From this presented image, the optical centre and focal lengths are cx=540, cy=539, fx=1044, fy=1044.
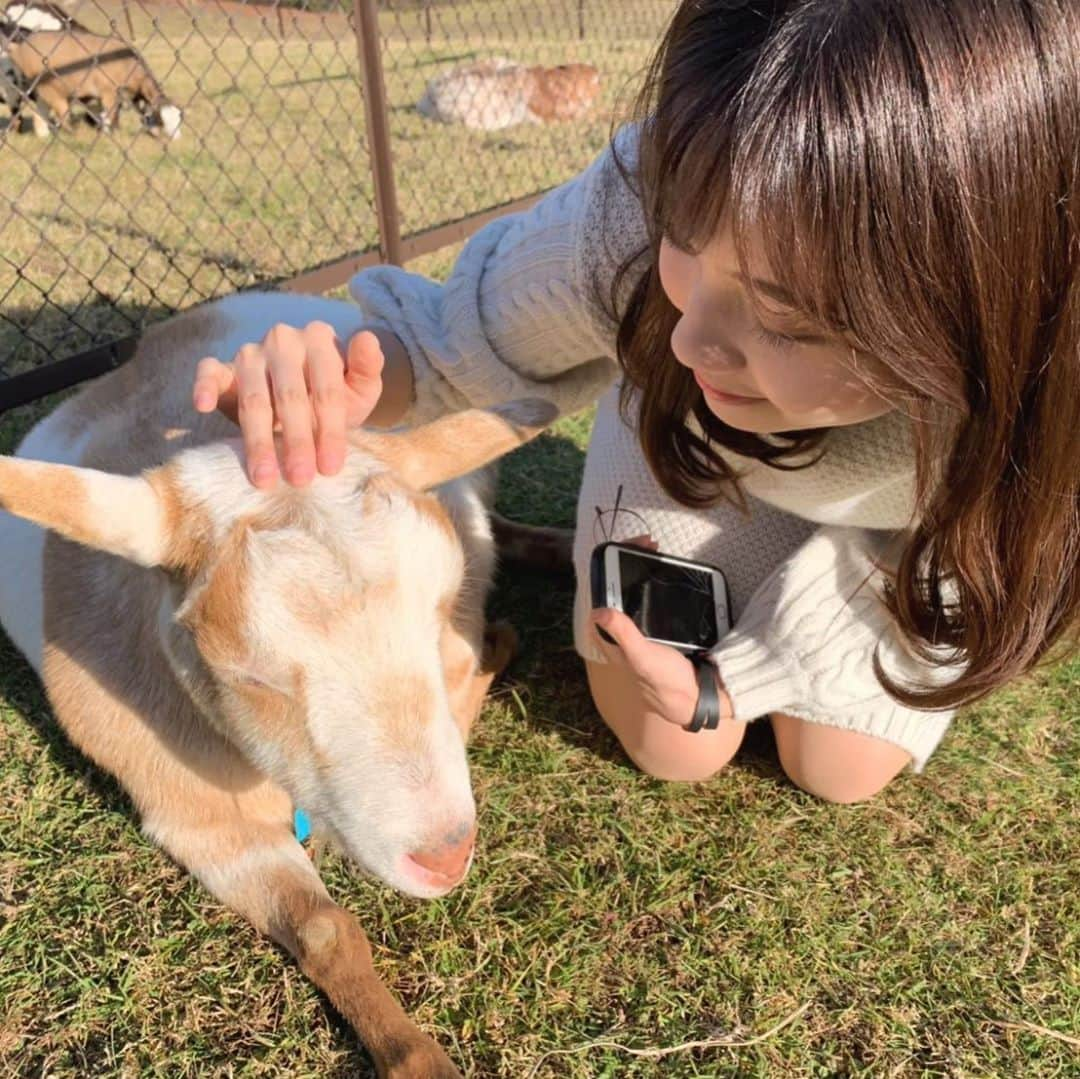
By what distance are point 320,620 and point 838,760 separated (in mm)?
1393

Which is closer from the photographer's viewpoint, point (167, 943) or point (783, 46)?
point (783, 46)

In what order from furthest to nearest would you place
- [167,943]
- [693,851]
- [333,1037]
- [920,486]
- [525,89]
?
[525,89]
[693,851]
[167,943]
[333,1037]
[920,486]

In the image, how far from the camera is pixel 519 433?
2055 mm

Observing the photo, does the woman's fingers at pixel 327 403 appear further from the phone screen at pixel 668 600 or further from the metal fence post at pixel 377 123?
the metal fence post at pixel 377 123

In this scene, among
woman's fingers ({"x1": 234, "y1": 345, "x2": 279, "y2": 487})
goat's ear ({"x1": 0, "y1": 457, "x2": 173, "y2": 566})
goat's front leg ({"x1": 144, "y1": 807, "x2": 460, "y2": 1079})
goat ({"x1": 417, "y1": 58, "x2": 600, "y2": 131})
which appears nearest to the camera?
goat's ear ({"x1": 0, "y1": 457, "x2": 173, "y2": 566})

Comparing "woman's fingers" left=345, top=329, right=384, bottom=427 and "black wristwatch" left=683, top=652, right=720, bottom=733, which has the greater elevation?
"woman's fingers" left=345, top=329, right=384, bottom=427

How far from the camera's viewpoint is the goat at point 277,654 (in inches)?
65.4

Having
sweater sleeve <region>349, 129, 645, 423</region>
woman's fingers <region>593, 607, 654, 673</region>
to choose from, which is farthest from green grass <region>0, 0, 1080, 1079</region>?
sweater sleeve <region>349, 129, 645, 423</region>

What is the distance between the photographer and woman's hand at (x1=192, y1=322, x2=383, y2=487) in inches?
70.5

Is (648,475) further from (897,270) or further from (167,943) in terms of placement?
(167,943)

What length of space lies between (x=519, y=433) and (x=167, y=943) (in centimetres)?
129

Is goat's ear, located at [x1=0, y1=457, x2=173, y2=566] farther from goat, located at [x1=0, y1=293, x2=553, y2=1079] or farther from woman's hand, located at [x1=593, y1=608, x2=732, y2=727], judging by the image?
woman's hand, located at [x1=593, y1=608, x2=732, y2=727]

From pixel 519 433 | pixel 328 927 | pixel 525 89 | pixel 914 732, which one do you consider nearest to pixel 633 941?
pixel 328 927

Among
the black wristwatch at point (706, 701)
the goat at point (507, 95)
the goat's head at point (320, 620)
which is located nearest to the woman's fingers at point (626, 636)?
the black wristwatch at point (706, 701)
